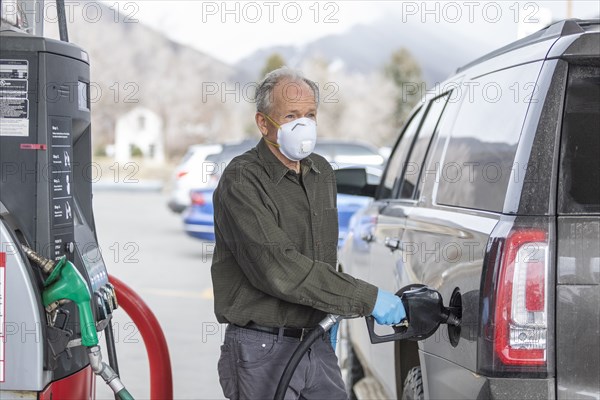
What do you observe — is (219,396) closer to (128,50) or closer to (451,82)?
(451,82)

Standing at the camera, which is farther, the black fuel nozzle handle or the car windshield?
the car windshield

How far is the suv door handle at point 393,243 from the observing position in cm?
441

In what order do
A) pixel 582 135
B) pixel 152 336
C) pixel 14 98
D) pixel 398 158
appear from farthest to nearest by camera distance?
pixel 398 158
pixel 152 336
pixel 14 98
pixel 582 135

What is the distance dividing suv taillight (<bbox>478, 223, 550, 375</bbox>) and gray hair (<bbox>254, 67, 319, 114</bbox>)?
2.93 ft

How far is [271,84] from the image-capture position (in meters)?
3.35

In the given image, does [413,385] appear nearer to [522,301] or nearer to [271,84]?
[522,301]

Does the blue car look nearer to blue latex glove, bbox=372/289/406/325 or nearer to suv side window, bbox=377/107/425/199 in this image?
suv side window, bbox=377/107/425/199

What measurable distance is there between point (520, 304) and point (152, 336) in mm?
1942

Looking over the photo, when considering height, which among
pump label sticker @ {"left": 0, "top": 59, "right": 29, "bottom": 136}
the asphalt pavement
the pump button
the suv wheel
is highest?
pump label sticker @ {"left": 0, "top": 59, "right": 29, "bottom": 136}

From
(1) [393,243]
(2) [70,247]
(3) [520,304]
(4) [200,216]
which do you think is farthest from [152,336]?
(4) [200,216]

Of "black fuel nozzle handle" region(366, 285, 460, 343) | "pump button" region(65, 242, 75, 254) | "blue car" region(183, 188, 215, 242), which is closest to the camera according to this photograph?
"black fuel nozzle handle" region(366, 285, 460, 343)

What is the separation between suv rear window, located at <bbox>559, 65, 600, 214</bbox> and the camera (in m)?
3.07

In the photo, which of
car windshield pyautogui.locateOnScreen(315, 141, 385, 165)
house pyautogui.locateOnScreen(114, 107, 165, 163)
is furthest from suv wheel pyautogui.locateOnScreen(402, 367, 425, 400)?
house pyautogui.locateOnScreen(114, 107, 165, 163)

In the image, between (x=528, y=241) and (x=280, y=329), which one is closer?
(x=528, y=241)
